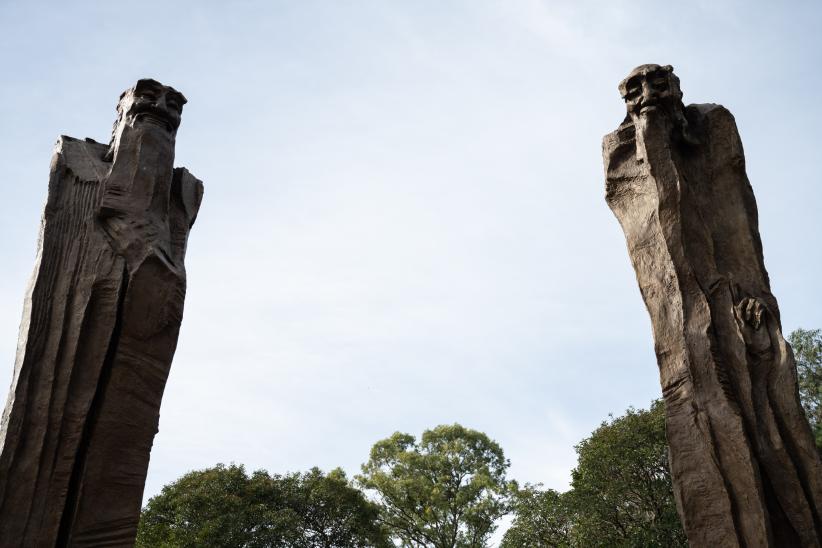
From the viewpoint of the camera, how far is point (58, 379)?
205 inches

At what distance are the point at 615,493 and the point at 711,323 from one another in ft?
34.7

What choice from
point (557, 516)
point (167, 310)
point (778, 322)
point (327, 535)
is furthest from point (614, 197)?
point (327, 535)

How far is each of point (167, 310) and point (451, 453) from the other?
24087mm

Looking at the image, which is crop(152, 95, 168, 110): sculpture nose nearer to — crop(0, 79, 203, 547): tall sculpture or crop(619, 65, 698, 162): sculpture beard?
crop(0, 79, 203, 547): tall sculpture

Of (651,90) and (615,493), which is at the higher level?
(651,90)

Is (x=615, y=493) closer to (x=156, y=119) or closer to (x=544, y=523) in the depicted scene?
(x=544, y=523)

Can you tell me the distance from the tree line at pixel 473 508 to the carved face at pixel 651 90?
9934 millimetres

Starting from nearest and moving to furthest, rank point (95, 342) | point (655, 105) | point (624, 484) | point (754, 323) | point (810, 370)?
point (95, 342) → point (754, 323) → point (655, 105) → point (624, 484) → point (810, 370)

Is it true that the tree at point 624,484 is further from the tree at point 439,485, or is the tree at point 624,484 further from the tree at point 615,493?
the tree at point 439,485

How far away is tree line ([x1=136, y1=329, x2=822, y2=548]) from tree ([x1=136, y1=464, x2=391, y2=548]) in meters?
0.03

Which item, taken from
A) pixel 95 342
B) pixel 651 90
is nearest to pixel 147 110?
pixel 95 342

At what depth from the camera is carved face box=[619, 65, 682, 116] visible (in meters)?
7.62

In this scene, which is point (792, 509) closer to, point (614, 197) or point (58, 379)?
point (614, 197)

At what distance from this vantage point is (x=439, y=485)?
27.8 meters
